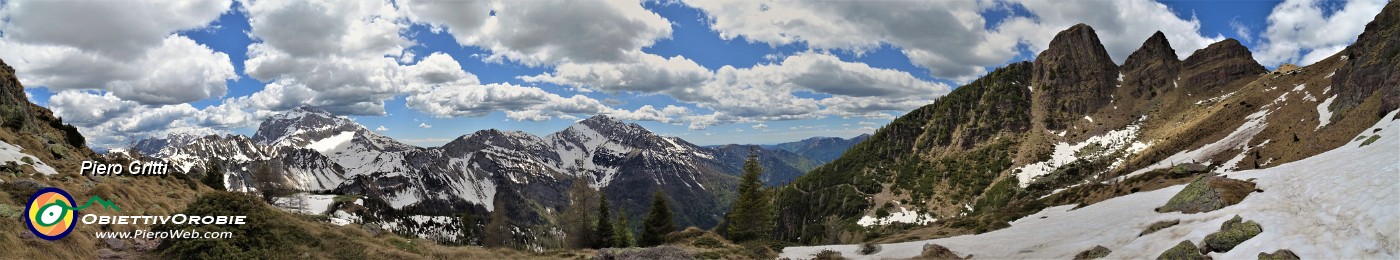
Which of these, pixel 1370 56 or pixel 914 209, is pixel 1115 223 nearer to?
pixel 1370 56

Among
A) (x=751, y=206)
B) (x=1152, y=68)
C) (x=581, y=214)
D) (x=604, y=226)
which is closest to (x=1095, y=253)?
(x=581, y=214)

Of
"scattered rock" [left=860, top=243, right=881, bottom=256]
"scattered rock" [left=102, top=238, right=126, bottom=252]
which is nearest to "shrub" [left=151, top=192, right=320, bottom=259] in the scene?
"scattered rock" [left=102, top=238, right=126, bottom=252]

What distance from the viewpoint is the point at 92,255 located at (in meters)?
20.1

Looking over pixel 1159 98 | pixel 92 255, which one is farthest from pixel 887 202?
pixel 92 255

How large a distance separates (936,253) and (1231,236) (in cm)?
1295

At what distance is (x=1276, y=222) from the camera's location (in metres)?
17.7

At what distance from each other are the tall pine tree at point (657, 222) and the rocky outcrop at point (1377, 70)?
2548 inches

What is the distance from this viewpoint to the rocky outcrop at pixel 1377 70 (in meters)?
44.8

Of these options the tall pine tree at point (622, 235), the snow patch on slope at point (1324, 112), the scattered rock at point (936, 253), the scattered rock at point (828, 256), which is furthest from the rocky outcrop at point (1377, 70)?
the tall pine tree at point (622, 235)

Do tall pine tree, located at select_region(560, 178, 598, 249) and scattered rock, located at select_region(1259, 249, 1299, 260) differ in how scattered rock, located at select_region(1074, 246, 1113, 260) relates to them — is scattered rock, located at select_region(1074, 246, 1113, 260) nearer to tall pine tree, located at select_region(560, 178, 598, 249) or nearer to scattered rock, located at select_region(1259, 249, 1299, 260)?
scattered rock, located at select_region(1259, 249, 1299, 260)

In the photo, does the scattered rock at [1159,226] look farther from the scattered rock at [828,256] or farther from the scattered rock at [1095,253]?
the scattered rock at [828,256]

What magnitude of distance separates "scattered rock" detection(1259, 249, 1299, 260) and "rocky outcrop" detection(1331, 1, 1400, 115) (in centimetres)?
4217

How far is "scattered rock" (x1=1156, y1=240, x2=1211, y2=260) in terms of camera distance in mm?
17719

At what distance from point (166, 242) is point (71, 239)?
2.56m
